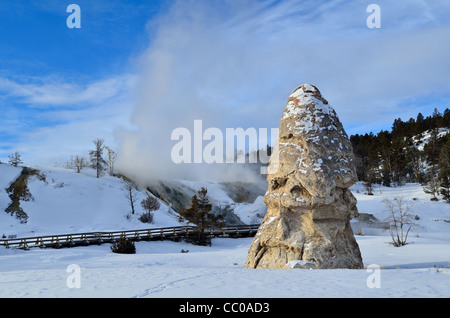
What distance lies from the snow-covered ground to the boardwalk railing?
1.13m

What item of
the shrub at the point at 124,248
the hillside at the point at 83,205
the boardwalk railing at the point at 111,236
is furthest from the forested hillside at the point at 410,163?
the shrub at the point at 124,248

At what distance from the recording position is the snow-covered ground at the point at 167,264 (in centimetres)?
789

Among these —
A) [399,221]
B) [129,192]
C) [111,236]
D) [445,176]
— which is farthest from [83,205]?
[445,176]

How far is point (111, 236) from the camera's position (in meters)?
29.1

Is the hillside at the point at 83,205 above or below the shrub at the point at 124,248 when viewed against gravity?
above

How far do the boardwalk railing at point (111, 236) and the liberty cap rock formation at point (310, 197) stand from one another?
17.5m

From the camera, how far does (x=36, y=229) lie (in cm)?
3359

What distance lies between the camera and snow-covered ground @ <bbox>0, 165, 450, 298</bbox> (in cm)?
789

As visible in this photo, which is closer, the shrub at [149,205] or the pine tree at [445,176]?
the shrub at [149,205]

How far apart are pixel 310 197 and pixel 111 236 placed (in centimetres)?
2164

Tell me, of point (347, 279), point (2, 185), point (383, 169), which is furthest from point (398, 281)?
point (383, 169)

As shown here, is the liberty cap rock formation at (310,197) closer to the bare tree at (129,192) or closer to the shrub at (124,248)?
the shrub at (124,248)

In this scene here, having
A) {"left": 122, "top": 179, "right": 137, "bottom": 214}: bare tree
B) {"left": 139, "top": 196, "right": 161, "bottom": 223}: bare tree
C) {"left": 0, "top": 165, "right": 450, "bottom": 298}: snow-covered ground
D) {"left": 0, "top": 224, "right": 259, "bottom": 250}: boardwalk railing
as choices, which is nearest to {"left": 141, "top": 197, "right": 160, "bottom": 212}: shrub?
{"left": 139, "top": 196, "right": 161, "bottom": 223}: bare tree
